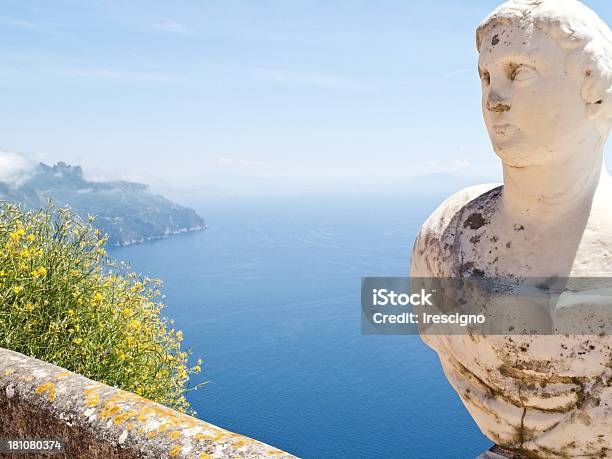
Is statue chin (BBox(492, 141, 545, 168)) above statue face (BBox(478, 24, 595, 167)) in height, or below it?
below

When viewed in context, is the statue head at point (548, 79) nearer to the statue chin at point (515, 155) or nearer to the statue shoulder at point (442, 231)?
the statue chin at point (515, 155)

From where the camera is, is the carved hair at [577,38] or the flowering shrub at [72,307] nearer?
the carved hair at [577,38]

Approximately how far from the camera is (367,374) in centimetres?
5688

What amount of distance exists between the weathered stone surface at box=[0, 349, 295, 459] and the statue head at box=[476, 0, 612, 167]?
150cm

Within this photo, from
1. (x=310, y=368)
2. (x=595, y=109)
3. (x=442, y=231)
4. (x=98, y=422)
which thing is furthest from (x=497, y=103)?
(x=310, y=368)

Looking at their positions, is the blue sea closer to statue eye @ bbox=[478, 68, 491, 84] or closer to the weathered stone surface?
the weathered stone surface

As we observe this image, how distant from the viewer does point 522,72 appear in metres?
2.20

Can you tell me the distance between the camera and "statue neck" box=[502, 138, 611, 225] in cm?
227

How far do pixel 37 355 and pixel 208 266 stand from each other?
10094 centimetres

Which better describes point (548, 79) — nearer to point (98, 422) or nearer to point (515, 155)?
point (515, 155)

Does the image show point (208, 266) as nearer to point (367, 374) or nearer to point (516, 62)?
point (367, 374)

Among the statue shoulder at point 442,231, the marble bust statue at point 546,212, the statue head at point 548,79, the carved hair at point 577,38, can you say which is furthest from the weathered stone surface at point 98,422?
the carved hair at point 577,38

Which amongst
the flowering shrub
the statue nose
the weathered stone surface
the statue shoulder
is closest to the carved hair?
the statue nose

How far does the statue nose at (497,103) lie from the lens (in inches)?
87.5
